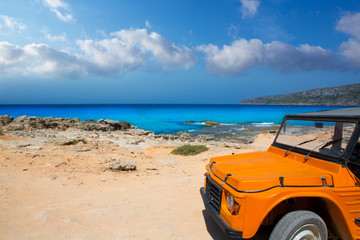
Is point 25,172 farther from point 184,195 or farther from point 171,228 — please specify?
point 171,228

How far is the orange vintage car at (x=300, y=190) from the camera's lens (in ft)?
9.82

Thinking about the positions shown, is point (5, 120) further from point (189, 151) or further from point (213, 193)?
point (213, 193)

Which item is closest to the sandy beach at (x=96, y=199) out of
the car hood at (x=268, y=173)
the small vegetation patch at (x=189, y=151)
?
the car hood at (x=268, y=173)

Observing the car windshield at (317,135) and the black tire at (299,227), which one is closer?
the black tire at (299,227)

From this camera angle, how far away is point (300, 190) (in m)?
3.07

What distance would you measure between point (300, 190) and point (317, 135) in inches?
65.7

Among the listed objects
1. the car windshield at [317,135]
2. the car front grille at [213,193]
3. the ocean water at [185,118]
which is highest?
the car windshield at [317,135]

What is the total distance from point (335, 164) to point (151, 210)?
3.79m

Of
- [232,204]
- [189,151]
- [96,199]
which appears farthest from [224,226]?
[189,151]

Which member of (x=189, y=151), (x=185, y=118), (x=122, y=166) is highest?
(x=122, y=166)

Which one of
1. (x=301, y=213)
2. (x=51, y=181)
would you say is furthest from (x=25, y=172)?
(x=301, y=213)

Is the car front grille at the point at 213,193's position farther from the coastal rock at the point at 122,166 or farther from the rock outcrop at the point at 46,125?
the rock outcrop at the point at 46,125

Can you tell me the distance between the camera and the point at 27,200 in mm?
5664

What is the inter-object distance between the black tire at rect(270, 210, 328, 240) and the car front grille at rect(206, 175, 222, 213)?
87 cm
